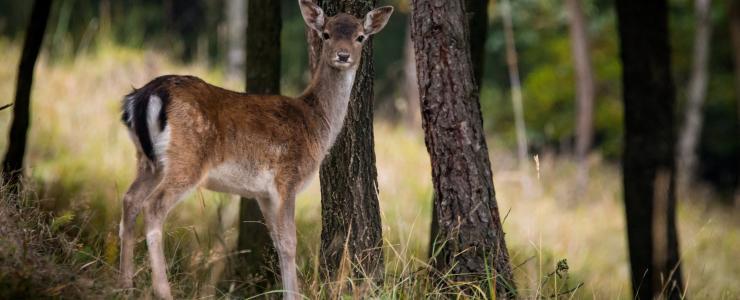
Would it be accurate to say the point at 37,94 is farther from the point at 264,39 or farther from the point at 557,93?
the point at 557,93

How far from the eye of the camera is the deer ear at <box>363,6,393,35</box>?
655cm

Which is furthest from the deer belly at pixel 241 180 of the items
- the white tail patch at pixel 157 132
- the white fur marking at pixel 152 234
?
the white fur marking at pixel 152 234

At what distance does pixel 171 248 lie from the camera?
677cm

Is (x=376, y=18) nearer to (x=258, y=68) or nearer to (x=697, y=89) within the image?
(x=258, y=68)

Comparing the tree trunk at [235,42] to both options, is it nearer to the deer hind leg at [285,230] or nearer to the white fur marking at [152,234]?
the deer hind leg at [285,230]

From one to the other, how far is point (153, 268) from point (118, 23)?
492 inches

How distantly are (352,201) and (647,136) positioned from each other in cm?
330

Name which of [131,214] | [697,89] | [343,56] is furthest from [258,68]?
[697,89]

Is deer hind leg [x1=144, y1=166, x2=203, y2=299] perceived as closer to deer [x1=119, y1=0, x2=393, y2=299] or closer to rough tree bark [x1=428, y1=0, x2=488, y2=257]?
deer [x1=119, y1=0, x2=393, y2=299]

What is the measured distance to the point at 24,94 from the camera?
7.17m

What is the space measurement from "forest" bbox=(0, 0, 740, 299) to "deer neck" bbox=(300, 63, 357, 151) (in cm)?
1

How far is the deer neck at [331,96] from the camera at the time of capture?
6562 millimetres

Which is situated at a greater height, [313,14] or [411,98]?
[313,14]

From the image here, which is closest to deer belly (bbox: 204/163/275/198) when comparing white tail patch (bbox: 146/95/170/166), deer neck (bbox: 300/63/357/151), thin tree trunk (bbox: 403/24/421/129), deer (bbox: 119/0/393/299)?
deer (bbox: 119/0/393/299)
